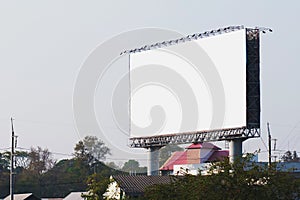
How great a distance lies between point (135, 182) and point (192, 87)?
11496 millimetres

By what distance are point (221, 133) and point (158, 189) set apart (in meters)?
24.3

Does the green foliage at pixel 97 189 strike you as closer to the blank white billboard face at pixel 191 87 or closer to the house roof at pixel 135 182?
the house roof at pixel 135 182

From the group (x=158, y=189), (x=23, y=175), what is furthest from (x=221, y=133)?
(x=23, y=175)

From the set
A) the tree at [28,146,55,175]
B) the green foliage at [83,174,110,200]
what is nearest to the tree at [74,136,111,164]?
the tree at [28,146,55,175]

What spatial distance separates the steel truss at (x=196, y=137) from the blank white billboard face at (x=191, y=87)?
44 centimetres

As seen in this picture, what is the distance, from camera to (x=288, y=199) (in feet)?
127

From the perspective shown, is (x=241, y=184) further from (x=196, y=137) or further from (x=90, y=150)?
(x=90, y=150)

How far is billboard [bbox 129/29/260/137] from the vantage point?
63.5 m

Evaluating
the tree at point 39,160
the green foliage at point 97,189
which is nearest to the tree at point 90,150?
the tree at point 39,160

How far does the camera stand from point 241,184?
37.7m

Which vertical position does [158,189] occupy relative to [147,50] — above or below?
below

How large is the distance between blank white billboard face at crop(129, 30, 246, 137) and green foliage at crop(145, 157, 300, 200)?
926 inches

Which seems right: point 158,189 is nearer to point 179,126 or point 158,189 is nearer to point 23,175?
point 179,126

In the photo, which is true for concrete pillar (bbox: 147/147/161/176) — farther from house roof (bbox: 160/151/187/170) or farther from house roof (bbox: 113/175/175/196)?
house roof (bbox: 113/175/175/196)
